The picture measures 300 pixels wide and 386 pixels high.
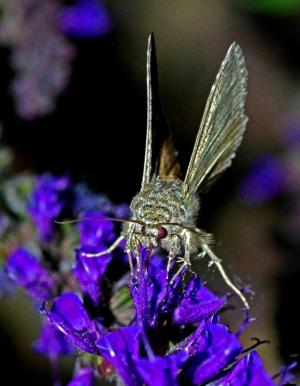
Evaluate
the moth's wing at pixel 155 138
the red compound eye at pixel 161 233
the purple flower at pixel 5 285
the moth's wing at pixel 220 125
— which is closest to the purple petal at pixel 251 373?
the red compound eye at pixel 161 233

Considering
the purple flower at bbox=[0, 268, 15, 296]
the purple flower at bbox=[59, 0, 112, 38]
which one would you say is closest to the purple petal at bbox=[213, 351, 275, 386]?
the purple flower at bbox=[0, 268, 15, 296]

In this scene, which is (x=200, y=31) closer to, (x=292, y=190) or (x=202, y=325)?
(x=292, y=190)

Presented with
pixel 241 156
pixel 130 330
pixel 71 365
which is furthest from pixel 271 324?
pixel 130 330

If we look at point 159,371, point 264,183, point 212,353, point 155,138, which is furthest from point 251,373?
point 264,183

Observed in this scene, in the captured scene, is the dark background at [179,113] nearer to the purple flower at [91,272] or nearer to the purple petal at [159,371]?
the purple flower at [91,272]

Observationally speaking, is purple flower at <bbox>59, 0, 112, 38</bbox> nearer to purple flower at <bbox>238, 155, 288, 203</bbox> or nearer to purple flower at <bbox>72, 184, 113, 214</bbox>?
purple flower at <bbox>72, 184, 113, 214</bbox>
